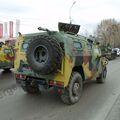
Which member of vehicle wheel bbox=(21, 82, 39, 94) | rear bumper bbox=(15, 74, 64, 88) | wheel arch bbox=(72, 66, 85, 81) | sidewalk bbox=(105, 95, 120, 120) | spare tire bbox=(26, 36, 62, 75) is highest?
spare tire bbox=(26, 36, 62, 75)

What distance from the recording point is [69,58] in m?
7.37

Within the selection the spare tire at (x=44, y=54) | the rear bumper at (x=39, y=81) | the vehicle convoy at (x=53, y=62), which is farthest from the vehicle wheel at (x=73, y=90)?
the spare tire at (x=44, y=54)

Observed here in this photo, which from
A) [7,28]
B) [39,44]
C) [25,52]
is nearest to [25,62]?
[25,52]

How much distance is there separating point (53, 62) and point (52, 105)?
1.32m

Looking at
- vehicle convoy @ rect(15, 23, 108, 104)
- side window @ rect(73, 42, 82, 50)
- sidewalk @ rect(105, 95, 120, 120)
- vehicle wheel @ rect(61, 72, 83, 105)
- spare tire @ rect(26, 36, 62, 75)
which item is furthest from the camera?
side window @ rect(73, 42, 82, 50)

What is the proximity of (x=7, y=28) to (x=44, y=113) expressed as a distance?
38348mm

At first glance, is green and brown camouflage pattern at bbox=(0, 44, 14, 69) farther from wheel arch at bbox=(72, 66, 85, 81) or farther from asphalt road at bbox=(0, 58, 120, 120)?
wheel arch at bbox=(72, 66, 85, 81)

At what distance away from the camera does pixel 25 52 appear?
812cm

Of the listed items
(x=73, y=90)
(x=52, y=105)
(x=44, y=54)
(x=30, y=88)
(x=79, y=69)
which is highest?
(x=44, y=54)

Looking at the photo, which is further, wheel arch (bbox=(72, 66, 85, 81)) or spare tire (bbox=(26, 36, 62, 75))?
wheel arch (bbox=(72, 66, 85, 81))

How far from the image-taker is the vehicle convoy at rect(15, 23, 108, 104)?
7262 mm

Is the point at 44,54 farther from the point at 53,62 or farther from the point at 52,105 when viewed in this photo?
the point at 52,105

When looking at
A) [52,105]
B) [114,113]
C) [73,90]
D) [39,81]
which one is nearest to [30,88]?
[39,81]

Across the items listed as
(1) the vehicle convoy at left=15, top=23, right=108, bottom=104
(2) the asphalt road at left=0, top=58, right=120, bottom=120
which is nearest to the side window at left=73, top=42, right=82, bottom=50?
(1) the vehicle convoy at left=15, top=23, right=108, bottom=104
